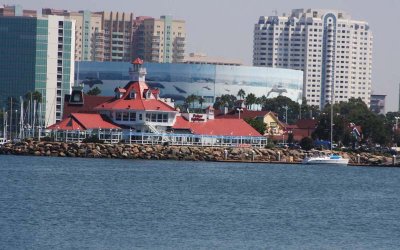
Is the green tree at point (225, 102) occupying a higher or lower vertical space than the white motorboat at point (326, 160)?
higher

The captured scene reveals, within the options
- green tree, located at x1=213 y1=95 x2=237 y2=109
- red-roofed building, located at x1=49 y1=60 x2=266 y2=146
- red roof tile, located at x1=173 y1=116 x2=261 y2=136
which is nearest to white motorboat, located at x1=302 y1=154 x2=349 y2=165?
red-roofed building, located at x1=49 y1=60 x2=266 y2=146

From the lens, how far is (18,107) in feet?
526

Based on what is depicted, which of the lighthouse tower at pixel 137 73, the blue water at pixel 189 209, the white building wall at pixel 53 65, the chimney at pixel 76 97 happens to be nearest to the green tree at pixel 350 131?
the lighthouse tower at pixel 137 73

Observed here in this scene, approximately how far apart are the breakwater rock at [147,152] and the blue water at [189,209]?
13834mm

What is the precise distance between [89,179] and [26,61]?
91.0m

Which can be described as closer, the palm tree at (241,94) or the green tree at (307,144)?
the green tree at (307,144)

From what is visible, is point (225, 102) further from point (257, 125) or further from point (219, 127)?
point (219, 127)

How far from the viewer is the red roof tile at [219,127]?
377 feet

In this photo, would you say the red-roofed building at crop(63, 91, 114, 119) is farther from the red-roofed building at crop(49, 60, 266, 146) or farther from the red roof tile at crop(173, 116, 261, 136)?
the red roof tile at crop(173, 116, 261, 136)

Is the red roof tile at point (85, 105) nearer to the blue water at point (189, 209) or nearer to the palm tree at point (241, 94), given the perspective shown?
the blue water at point (189, 209)

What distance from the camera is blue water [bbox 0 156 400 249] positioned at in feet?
144

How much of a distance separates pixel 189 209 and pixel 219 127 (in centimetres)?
6139

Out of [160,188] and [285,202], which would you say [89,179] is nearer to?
[160,188]

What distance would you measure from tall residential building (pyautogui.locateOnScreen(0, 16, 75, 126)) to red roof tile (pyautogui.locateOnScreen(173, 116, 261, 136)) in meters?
47.1
